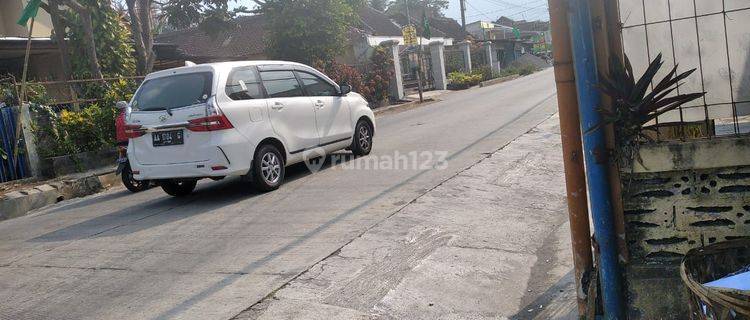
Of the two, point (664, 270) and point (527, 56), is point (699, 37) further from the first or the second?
point (527, 56)

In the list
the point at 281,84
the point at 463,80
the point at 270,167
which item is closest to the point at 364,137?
the point at 281,84

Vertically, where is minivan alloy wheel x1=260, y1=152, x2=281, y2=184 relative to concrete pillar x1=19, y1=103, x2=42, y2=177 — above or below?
below

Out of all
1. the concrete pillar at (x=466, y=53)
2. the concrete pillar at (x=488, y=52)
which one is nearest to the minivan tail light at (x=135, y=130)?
the concrete pillar at (x=466, y=53)

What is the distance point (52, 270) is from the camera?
5367mm

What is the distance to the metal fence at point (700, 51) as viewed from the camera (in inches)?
118

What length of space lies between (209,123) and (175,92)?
0.69m

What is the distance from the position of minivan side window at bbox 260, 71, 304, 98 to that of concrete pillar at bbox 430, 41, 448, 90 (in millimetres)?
25315

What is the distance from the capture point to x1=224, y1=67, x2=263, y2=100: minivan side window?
750 cm

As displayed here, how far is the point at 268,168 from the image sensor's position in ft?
25.7

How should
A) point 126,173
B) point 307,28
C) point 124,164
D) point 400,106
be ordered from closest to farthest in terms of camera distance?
point 124,164 < point 126,173 < point 307,28 < point 400,106

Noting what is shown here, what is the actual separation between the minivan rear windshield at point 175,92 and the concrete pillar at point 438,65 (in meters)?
26.7

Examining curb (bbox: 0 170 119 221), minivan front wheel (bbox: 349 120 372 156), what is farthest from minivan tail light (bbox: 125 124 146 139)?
minivan front wheel (bbox: 349 120 372 156)

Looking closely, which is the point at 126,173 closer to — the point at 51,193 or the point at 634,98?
the point at 51,193

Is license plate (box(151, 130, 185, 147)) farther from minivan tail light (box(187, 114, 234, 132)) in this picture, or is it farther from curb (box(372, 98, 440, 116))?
curb (box(372, 98, 440, 116))
